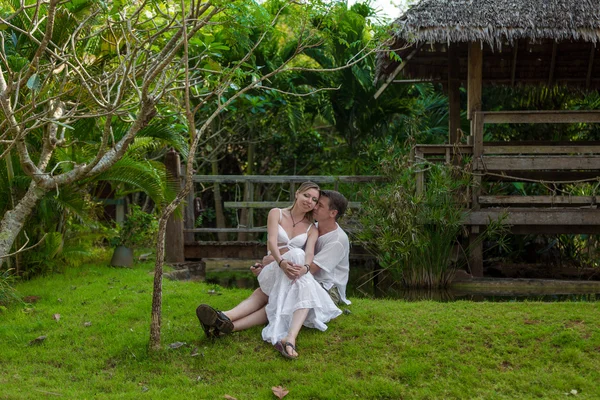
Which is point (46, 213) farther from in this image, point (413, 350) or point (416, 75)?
point (416, 75)

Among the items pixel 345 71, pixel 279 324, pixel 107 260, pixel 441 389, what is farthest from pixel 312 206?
pixel 345 71

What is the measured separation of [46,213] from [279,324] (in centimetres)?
380

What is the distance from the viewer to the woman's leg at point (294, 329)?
5.41 metres

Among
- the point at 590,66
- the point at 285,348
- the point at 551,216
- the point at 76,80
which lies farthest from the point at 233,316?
the point at 590,66

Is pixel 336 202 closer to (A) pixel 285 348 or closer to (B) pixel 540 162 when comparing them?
(A) pixel 285 348

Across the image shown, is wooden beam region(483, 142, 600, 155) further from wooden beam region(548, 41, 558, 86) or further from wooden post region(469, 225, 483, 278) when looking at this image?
wooden beam region(548, 41, 558, 86)

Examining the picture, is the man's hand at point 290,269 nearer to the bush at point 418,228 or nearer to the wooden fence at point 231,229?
the bush at point 418,228

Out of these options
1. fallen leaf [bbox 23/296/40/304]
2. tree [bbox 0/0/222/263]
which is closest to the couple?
tree [bbox 0/0/222/263]

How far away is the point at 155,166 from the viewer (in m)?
Answer: 9.70

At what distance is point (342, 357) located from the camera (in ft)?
17.8

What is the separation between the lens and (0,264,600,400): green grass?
16.3ft

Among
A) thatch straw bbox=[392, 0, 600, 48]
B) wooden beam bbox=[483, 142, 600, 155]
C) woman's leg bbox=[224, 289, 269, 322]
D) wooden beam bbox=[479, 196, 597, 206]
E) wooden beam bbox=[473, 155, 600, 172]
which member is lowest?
woman's leg bbox=[224, 289, 269, 322]

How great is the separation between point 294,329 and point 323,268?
2.38 ft

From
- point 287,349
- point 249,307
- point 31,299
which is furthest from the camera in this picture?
point 31,299
